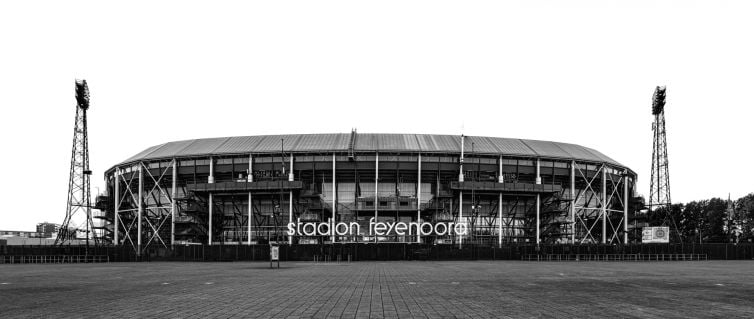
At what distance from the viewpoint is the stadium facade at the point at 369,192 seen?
107 m

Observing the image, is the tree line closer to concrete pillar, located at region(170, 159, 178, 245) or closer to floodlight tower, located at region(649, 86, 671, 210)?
floodlight tower, located at region(649, 86, 671, 210)

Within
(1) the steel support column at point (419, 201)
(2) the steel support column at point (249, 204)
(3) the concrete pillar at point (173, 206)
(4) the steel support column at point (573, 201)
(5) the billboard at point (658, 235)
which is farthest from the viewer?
(4) the steel support column at point (573, 201)

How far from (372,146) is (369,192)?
7.81m

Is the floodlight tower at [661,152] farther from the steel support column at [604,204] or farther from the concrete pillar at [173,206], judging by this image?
the concrete pillar at [173,206]

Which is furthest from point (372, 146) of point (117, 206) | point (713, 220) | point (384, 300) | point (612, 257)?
point (713, 220)

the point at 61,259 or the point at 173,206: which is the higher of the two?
the point at 173,206

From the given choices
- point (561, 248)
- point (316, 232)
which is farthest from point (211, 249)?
point (561, 248)

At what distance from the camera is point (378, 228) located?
106 metres

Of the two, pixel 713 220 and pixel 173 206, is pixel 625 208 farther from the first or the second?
pixel 173 206

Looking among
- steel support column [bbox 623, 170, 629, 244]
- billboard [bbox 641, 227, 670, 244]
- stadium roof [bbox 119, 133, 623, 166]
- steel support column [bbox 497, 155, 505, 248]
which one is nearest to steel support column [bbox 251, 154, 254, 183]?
stadium roof [bbox 119, 133, 623, 166]

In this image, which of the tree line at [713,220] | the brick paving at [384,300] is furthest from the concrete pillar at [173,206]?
the tree line at [713,220]

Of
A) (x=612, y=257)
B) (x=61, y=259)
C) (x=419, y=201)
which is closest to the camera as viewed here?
(x=61, y=259)

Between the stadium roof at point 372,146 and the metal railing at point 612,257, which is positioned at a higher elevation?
the stadium roof at point 372,146

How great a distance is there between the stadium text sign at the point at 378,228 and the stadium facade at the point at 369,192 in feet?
0.76
